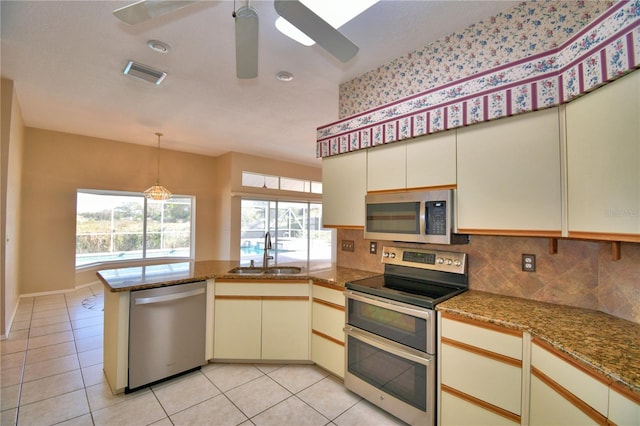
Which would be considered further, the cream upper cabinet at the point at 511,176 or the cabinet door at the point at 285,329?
the cabinet door at the point at 285,329

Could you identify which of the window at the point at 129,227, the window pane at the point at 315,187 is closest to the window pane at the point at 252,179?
the window at the point at 129,227

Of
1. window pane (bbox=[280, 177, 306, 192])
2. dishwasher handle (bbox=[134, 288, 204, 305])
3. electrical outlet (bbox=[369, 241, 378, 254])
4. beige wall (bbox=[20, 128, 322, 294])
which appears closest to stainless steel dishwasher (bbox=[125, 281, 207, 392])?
dishwasher handle (bbox=[134, 288, 204, 305])

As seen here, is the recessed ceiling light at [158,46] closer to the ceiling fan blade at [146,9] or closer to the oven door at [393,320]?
the ceiling fan blade at [146,9]

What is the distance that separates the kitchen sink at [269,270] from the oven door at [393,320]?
828 millimetres

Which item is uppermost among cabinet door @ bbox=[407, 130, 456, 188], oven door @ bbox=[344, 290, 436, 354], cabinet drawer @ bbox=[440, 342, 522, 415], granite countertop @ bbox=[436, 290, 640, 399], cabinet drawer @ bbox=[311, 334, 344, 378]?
cabinet door @ bbox=[407, 130, 456, 188]

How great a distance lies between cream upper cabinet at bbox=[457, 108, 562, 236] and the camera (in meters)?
1.60

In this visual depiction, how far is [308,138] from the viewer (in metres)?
5.20

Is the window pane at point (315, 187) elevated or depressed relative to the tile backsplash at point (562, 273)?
elevated

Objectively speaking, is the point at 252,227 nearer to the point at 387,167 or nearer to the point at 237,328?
Answer: the point at 237,328

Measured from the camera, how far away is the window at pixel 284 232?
6.59 meters

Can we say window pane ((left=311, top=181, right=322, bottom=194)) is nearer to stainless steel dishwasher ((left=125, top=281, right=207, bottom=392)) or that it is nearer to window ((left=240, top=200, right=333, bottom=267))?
window ((left=240, top=200, right=333, bottom=267))

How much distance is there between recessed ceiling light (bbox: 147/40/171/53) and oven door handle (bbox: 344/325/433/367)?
274cm

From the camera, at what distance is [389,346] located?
1992mm

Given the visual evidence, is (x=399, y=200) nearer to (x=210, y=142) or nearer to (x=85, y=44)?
(x=85, y=44)
